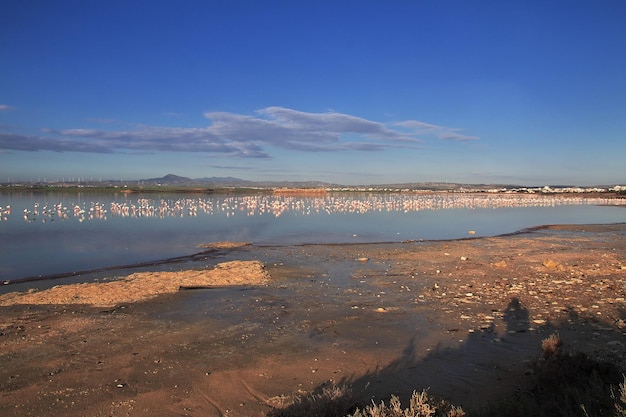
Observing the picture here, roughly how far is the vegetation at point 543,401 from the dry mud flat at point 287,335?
0.56 meters

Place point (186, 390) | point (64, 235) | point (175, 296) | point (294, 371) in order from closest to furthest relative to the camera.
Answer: point (186, 390), point (294, 371), point (175, 296), point (64, 235)

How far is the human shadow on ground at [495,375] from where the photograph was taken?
4.67m

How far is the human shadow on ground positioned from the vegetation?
11 millimetres

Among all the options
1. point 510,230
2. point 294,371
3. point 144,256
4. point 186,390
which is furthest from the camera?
point 510,230

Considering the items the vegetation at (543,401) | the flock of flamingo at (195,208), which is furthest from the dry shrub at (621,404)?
the flock of flamingo at (195,208)

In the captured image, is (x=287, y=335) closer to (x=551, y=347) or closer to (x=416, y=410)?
(x=416, y=410)

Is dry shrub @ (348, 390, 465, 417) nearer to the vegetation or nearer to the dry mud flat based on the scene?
the vegetation

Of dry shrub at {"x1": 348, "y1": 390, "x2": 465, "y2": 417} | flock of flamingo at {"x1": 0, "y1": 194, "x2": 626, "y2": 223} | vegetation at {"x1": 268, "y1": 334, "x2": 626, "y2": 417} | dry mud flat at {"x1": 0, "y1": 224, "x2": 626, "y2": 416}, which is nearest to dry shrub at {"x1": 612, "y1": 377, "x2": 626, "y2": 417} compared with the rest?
vegetation at {"x1": 268, "y1": 334, "x2": 626, "y2": 417}

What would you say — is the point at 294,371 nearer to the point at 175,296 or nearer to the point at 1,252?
A: the point at 175,296

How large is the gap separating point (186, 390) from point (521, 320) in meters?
6.06

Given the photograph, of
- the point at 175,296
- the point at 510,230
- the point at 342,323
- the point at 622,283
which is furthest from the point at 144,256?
the point at 510,230

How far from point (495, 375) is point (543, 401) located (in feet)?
4.20

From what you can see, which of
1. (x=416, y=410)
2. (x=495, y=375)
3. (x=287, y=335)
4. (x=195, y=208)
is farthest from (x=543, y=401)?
(x=195, y=208)

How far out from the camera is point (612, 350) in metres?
6.66
